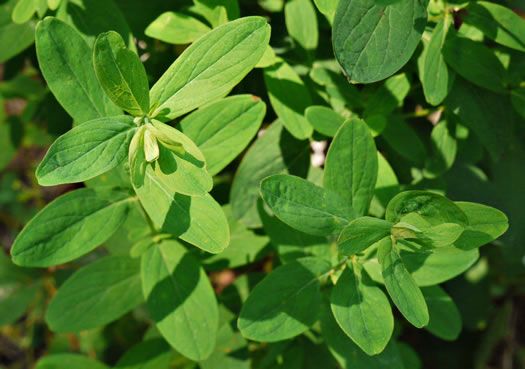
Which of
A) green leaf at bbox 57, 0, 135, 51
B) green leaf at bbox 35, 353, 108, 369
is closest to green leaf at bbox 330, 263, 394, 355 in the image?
green leaf at bbox 57, 0, 135, 51

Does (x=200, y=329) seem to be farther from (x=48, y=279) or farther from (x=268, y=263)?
(x=48, y=279)

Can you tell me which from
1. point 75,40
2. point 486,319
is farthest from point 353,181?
point 486,319

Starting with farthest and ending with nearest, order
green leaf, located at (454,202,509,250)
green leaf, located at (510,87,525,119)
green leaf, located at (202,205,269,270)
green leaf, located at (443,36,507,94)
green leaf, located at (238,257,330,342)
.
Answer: green leaf, located at (202,205,269,270)
green leaf, located at (510,87,525,119)
green leaf, located at (443,36,507,94)
green leaf, located at (238,257,330,342)
green leaf, located at (454,202,509,250)

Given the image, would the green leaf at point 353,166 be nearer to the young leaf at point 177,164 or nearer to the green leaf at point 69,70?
the young leaf at point 177,164

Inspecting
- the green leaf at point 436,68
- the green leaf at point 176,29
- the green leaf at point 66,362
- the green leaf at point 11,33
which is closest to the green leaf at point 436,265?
the green leaf at point 436,68

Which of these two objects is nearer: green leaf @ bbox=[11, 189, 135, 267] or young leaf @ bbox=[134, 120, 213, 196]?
young leaf @ bbox=[134, 120, 213, 196]

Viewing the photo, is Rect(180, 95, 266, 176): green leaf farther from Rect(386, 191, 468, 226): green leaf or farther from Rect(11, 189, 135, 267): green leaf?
Rect(386, 191, 468, 226): green leaf

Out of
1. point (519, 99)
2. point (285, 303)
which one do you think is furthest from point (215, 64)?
point (519, 99)
